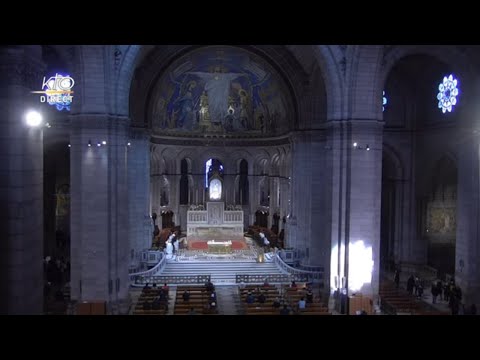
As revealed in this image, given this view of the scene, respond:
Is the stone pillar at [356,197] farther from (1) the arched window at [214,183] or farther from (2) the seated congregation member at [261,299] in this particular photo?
(1) the arched window at [214,183]

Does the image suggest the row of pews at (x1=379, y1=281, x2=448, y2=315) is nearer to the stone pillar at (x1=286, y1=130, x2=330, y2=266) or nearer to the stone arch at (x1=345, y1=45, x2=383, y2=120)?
the stone pillar at (x1=286, y1=130, x2=330, y2=266)

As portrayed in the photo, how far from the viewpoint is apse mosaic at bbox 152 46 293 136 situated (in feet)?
124

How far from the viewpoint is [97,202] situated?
22328 millimetres

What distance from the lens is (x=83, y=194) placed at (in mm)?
22328

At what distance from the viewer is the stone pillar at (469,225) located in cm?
2425

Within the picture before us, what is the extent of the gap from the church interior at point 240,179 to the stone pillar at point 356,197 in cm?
7

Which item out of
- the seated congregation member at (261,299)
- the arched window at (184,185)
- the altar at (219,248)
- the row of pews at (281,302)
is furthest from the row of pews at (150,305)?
the arched window at (184,185)

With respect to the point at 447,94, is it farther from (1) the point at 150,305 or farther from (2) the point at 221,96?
(1) the point at 150,305

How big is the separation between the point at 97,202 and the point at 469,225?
58.9 ft

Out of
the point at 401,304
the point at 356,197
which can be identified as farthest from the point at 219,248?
the point at 356,197

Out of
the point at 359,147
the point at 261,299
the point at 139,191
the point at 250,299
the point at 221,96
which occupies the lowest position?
the point at 250,299

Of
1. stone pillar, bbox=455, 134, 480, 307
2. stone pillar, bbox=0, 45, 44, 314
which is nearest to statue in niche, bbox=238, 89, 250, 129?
stone pillar, bbox=455, 134, 480, 307
